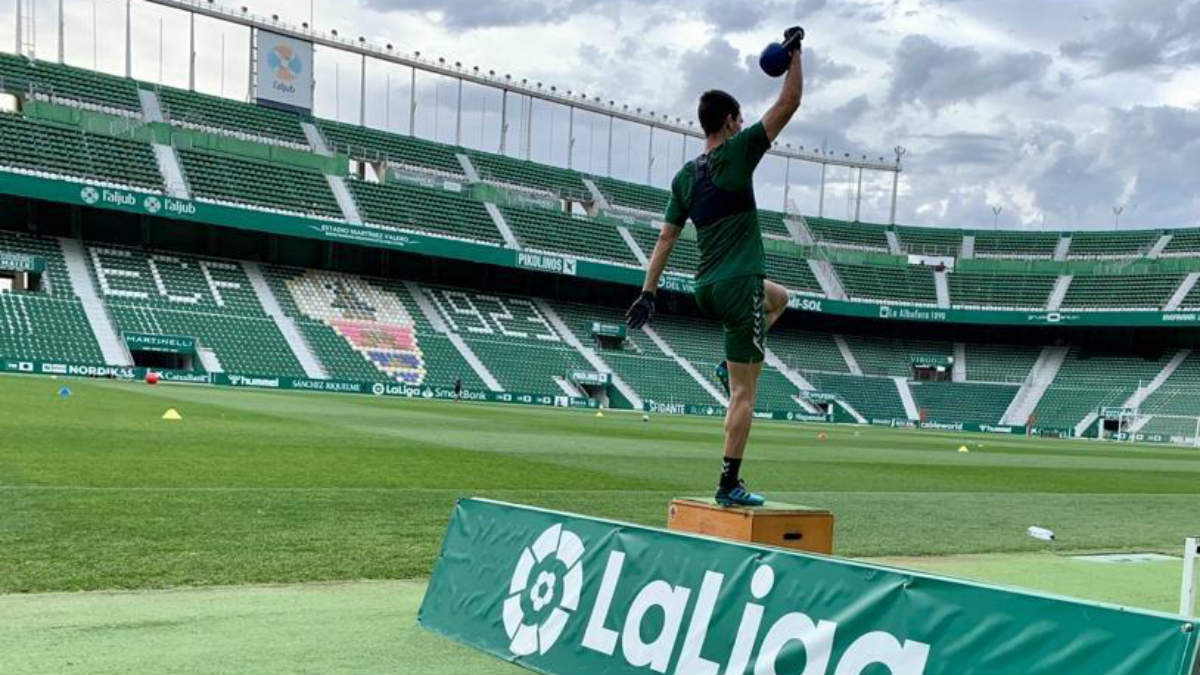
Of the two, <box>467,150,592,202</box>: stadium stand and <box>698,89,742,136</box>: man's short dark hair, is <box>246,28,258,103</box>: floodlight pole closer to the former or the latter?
<box>467,150,592,202</box>: stadium stand

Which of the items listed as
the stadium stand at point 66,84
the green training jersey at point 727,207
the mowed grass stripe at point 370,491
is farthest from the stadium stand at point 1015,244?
the green training jersey at point 727,207

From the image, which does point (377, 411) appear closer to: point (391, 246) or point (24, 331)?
point (24, 331)

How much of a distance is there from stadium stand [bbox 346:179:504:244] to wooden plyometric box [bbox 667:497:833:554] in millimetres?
50032

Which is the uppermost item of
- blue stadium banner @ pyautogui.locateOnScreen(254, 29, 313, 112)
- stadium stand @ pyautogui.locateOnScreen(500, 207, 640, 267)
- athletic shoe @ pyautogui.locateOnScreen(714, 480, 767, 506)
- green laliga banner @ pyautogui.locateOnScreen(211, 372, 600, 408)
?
blue stadium banner @ pyautogui.locateOnScreen(254, 29, 313, 112)

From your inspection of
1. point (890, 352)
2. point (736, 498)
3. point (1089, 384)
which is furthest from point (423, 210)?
point (736, 498)

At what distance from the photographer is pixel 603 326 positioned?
59812 millimetres

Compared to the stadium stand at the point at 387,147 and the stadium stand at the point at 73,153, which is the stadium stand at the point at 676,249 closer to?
the stadium stand at the point at 387,147

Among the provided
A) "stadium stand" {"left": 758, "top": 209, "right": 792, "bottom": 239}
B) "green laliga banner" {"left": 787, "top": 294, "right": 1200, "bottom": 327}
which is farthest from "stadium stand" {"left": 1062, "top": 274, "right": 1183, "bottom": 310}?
"stadium stand" {"left": 758, "top": 209, "right": 792, "bottom": 239}

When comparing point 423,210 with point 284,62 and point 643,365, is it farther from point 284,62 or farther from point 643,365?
point 643,365

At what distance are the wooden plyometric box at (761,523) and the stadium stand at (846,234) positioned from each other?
239 feet

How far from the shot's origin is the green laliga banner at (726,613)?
2715 mm

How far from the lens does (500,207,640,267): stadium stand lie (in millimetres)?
59469

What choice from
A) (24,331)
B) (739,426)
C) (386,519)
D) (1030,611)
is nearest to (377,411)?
(24,331)

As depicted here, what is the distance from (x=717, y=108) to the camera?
17.4 ft
